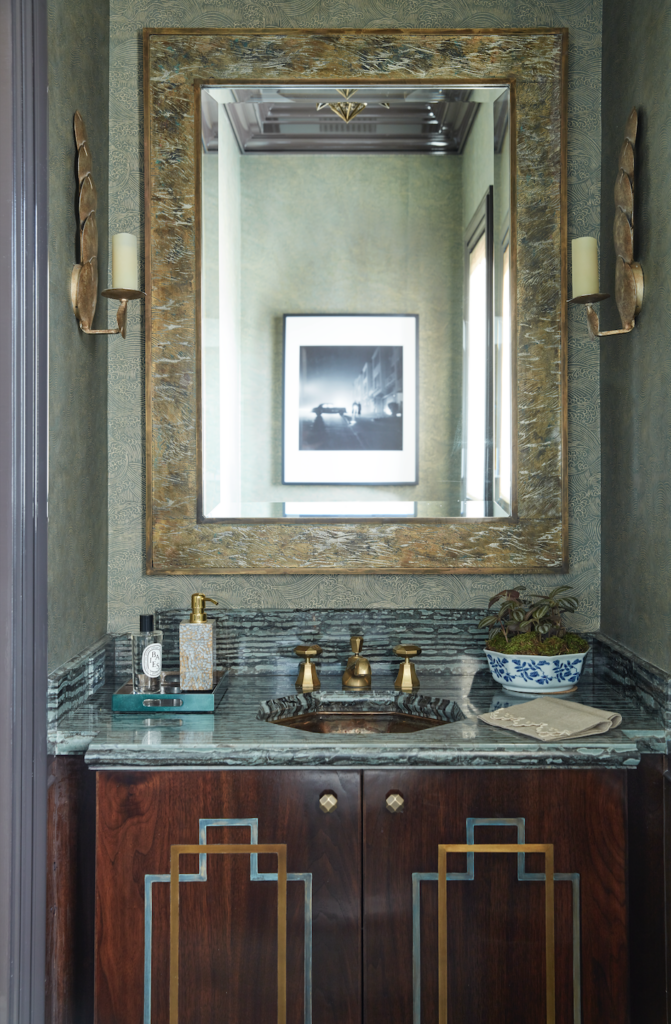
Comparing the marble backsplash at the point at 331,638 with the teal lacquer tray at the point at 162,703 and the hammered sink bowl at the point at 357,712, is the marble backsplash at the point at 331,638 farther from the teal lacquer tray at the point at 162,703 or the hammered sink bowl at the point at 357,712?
the teal lacquer tray at the point at 162,703

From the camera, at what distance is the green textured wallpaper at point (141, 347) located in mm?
1962

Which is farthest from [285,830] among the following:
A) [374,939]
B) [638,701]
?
[638,701]

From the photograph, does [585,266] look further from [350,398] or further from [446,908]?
[446,908]

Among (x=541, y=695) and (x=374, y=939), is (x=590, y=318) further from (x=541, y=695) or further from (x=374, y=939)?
(x=374, y=939)

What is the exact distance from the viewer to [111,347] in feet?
6.48

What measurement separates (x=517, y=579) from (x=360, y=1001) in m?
0.97

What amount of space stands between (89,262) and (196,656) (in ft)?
2.81

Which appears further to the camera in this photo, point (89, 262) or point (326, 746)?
point (89, 262)

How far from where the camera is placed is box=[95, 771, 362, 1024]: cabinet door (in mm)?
1434

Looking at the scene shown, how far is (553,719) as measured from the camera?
153 cm

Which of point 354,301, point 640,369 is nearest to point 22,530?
point 354,301

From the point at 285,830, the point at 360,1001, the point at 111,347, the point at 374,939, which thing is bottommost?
the point at 360,1001

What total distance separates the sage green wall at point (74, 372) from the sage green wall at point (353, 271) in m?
0.34

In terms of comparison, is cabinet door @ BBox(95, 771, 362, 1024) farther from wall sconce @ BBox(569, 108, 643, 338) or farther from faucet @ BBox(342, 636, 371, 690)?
wall sconce @ BBox(569, 108, 643, 338)
